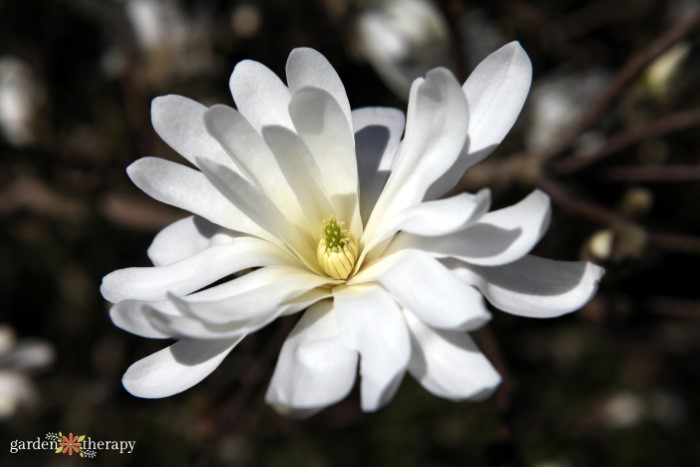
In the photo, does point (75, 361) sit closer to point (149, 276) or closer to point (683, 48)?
point (149, 276)

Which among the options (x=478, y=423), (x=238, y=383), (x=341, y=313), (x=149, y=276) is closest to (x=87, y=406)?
(x=238, y=383)

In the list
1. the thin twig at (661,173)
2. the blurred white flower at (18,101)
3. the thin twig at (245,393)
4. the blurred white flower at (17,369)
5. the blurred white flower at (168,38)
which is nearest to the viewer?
the thin twig at (245,393)

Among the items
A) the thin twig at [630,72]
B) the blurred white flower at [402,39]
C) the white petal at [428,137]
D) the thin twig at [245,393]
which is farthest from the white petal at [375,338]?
the blurred white flower at [402,39]

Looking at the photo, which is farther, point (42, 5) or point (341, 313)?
point (42, 5)

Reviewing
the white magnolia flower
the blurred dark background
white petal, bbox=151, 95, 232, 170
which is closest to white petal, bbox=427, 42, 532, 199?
the white magnolia flower

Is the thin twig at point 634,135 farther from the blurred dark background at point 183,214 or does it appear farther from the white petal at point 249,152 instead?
the white petal at point 249,152

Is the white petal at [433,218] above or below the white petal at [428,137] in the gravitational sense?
below

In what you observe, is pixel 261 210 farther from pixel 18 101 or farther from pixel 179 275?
pixel 18 101
